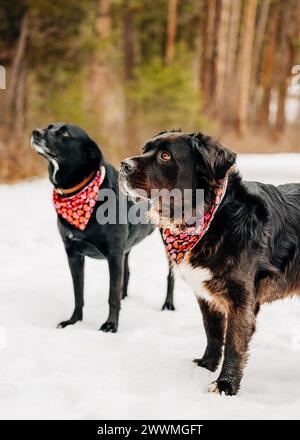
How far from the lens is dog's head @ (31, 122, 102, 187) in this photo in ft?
13.5

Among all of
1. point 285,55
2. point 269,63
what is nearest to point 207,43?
point 285,55

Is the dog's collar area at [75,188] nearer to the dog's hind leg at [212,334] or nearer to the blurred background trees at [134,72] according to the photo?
the dog's hind leg at [212,334]

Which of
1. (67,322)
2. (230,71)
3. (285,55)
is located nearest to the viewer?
(67,322)

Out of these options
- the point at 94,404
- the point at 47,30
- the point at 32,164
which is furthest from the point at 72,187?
the point at 47,30

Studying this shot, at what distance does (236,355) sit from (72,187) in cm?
190

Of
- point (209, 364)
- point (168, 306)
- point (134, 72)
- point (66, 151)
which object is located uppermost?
point (134, 72)

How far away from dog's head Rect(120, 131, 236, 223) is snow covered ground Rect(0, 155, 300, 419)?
3.84 ft

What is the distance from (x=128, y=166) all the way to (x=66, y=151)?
4.22ft

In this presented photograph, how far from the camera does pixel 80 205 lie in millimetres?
4078

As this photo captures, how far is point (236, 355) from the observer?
3.13 metres

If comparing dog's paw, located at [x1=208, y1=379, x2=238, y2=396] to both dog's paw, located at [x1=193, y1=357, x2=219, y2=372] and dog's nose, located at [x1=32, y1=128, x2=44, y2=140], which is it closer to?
dog's paw, located at [x1=193, y1=357, x2=219, y2=372]

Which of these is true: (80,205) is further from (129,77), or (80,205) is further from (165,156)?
(129,77)

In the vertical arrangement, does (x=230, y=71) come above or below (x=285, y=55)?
below

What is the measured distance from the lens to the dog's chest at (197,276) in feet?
10.1
